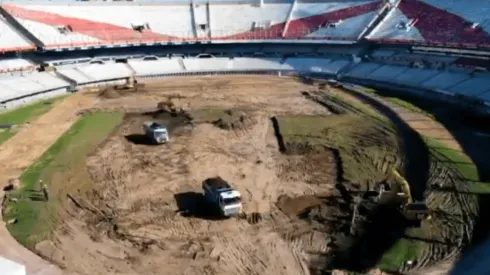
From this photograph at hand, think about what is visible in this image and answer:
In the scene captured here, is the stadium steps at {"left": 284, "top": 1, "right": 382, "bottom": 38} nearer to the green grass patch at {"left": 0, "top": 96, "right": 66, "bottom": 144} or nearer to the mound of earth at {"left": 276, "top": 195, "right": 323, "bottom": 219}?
the green grass patch at {"left": 0, "top": 96, "right": 66, "bottom": 144}

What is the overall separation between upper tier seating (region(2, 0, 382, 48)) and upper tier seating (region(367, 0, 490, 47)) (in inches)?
128

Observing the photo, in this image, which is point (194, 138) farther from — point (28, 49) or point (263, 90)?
point (28, 49)

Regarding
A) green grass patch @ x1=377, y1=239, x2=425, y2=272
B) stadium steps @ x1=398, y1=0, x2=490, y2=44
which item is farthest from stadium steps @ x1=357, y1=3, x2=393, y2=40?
green grass patch @ x1=377, y1=239, x2=425, y2=272

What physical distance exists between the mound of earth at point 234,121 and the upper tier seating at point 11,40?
2584 centimetres

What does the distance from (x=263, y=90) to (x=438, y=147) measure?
73.2ft

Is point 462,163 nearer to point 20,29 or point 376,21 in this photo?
point 376,21

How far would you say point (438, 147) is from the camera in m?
31.7

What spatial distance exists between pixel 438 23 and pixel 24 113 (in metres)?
44.6

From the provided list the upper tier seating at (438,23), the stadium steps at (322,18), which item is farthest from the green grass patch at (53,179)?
the upper tier seating at (438,23)

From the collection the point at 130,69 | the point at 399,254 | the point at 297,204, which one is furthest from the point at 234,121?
the point at 130,69

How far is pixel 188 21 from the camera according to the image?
67875mm

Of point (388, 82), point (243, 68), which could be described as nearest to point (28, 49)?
point (243, 68)

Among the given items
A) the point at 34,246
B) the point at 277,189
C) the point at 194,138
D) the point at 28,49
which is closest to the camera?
the point at 34,246

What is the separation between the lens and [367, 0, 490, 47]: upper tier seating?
53647 mm
